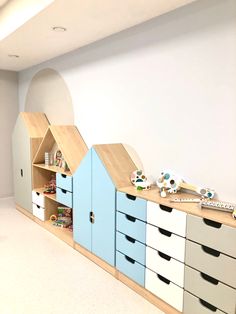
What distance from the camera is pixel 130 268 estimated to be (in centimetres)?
226

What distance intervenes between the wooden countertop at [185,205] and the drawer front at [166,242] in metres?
0.20

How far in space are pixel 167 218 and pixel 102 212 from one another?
2.49 ft

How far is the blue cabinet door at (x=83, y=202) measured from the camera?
2.67m

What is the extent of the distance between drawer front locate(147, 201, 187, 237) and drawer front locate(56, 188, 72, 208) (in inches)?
46.5

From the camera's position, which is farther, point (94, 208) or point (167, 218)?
point (94, 208)

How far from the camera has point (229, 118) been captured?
6.21 ft

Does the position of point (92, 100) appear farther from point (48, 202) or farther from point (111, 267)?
point (111, 267)

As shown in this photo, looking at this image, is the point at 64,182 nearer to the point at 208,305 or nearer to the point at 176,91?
the point at 176,91

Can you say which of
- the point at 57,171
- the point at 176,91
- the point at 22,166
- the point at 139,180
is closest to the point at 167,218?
the point at 139,180

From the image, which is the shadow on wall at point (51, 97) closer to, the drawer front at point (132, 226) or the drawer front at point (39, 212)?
the drawer front at point (39, 212)

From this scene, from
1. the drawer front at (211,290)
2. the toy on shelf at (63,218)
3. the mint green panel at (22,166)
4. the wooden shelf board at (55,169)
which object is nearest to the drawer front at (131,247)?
the drawer front at (211,290)

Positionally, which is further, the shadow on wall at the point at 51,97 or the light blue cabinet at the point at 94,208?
the shadow on wall at the point at 51,97

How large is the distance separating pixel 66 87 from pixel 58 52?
1.39 feet

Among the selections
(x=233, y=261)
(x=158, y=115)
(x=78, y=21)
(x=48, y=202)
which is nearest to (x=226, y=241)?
(x=233, y=261)
